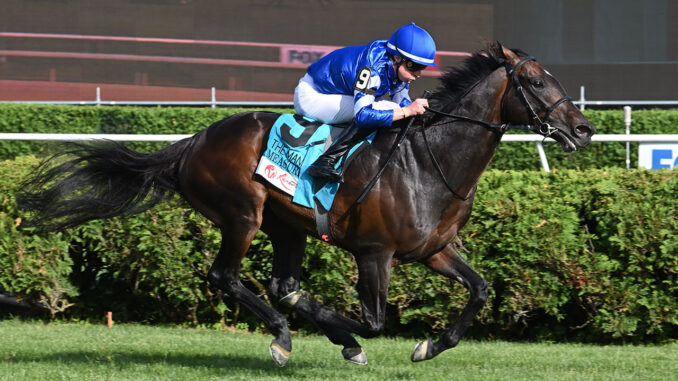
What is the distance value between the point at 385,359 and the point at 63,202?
206 cm

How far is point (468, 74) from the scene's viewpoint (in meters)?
4.68

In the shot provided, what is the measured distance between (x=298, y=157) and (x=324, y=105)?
1.01 feet

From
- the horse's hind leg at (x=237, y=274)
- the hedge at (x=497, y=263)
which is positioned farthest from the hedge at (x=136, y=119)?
the horse's hind leg at (x=237, y=274)

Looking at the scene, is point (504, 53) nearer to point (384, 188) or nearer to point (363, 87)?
point (363, 87)

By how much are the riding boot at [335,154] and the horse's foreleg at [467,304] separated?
27.4 inches

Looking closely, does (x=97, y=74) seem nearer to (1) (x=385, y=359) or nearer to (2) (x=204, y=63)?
(2) (x=204, y=63)

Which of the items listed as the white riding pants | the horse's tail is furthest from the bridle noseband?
the horse's tail

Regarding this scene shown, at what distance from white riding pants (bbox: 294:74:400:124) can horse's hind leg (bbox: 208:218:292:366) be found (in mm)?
666

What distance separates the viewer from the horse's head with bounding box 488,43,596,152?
14.2 ft

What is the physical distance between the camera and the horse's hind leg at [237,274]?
4832mm

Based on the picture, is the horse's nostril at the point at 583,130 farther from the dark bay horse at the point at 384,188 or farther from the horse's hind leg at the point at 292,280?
the horse's hind leg at the point at 292,280

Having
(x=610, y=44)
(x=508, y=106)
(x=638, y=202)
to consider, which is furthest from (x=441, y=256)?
(x=610, y=44)

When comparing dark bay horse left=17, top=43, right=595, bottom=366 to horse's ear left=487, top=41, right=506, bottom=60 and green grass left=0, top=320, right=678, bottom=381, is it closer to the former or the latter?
horse's ear left=487, top=41, right=506, bottom=60

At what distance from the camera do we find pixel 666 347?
5.78 meters
